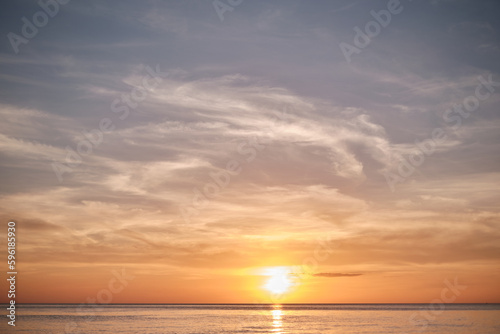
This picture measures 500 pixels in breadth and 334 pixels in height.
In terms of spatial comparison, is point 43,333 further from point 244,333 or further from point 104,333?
point 244,333

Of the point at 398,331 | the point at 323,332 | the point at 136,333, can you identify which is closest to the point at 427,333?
the point at 398,331

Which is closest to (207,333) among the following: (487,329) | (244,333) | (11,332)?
(244,333)

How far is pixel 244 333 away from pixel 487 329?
35492mm

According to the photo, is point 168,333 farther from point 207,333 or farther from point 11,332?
point 11,332

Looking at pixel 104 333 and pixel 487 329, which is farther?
pixel 487 329

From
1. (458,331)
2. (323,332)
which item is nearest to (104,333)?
(323,332)

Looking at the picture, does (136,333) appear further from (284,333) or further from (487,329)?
(487,329)

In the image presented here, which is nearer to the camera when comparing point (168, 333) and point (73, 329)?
point (168, 333)

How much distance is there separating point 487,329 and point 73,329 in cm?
6123

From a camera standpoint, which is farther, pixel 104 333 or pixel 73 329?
pixel 73 329

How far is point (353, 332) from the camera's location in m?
64.2

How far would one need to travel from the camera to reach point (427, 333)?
6022cm

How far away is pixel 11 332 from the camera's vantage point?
6112cm

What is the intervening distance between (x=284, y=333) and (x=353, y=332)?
10.1 metres
